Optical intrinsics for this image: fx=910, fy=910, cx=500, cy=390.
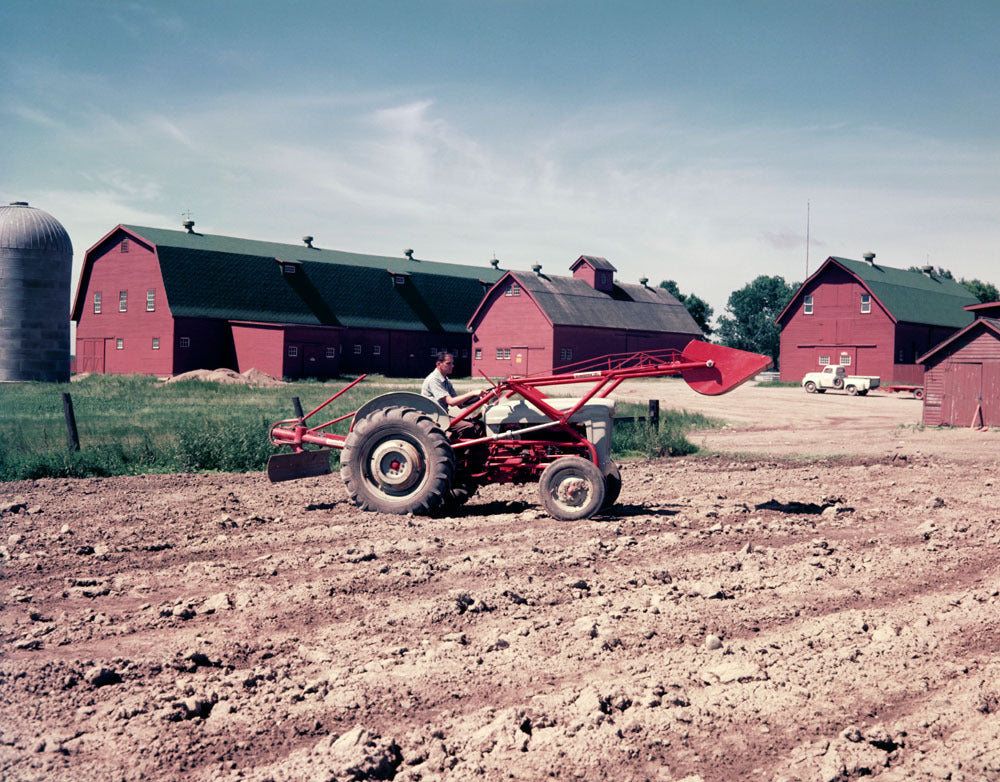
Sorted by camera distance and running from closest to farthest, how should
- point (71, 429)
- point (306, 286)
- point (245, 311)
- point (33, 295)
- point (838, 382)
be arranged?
point (71, 429) < point (33, 295) < point (838, 382) < point (245, 311) < point (306, 286)

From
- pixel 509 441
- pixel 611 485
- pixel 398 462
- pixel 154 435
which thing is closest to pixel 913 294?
pixel 154 435

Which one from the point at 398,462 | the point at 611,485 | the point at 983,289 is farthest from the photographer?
the point at 983,289

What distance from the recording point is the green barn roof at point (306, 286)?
47344 millimetres

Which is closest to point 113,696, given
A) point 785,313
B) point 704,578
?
point 704,578

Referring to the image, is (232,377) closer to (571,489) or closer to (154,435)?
(154,435)

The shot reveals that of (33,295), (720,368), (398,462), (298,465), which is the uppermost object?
(33,295)

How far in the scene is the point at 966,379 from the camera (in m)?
27.8

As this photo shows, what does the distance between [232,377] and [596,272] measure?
24807mm

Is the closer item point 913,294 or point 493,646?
point 493,646

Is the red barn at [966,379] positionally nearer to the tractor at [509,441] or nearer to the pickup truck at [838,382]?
the pickup truck at [838,382]

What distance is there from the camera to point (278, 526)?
941cm

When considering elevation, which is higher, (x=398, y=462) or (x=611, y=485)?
(x=398, y=462)

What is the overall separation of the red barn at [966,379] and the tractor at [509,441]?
21.1 meters

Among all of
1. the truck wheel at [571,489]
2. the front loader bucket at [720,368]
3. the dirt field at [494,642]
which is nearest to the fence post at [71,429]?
the dirt field at [494,642]
